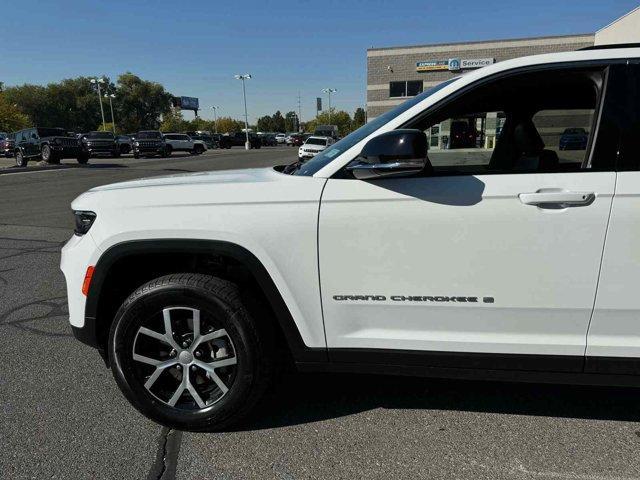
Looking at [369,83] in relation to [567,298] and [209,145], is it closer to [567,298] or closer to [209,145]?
[209,145]

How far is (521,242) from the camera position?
2.10 m

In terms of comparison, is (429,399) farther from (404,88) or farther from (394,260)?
(404,88)

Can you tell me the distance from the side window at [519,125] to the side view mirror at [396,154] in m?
0.25

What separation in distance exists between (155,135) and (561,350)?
3428 cm

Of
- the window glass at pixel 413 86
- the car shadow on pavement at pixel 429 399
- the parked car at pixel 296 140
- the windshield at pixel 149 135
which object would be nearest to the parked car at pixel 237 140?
the parked car at pixel 296 140

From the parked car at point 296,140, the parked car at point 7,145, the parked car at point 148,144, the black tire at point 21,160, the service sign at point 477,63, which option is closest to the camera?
the service sign at point 477,63

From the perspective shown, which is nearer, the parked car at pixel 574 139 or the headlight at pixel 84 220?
the parked car at pixel 574 139

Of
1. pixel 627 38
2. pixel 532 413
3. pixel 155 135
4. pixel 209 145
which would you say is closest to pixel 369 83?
pixel 155 135

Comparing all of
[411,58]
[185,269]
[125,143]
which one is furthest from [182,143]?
[185,269]

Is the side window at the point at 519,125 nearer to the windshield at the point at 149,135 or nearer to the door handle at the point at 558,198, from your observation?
the door handle at the point at 558,198

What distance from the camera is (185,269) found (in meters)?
2.55

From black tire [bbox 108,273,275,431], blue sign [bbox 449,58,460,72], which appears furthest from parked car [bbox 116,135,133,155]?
black tire [bbox 108,273,275,431]

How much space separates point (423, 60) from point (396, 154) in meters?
35.0

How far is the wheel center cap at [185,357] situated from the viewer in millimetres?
2475
